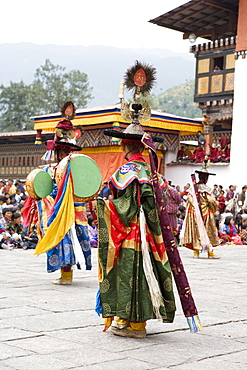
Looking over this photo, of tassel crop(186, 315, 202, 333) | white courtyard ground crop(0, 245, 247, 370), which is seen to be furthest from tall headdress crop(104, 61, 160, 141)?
white courtyard ground crop(0, 245, 247, 370)

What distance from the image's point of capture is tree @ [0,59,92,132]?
140ft

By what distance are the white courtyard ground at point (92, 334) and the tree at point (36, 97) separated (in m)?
37.2

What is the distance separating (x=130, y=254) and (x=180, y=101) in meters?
94.2

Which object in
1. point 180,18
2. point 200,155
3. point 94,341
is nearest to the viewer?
point 94,341

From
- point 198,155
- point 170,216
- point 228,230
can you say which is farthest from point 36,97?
point 170,216

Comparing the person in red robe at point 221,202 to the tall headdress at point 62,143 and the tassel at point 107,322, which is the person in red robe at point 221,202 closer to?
the tall headdress at point 62,143

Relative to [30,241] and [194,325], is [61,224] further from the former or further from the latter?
[30,241]

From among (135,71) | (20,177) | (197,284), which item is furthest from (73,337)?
(20,177)

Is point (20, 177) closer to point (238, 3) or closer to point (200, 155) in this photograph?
point (200, 155)

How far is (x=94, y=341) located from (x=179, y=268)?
2.54 feet

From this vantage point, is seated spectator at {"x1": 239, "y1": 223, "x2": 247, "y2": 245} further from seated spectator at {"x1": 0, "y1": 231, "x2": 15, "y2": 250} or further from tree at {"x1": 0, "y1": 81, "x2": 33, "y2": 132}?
tree at {"x1": 0, "y1": 81, "x2": 33, "y2": 132}


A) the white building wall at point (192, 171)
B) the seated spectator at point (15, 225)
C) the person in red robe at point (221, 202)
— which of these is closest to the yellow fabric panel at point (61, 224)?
the seated spectator at point (15, 225)

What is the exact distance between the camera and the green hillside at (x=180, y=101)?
294 feet

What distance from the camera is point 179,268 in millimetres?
4078
